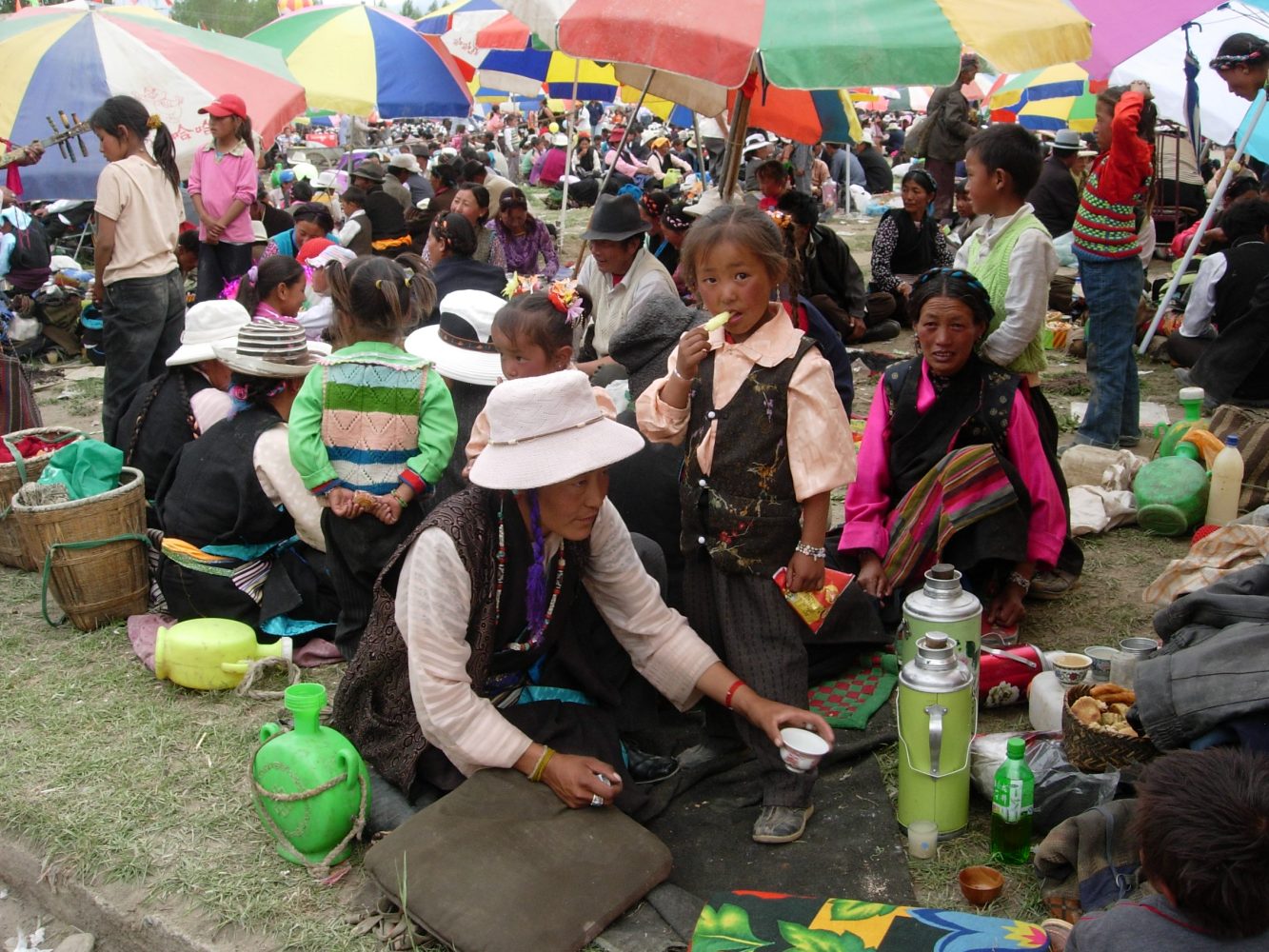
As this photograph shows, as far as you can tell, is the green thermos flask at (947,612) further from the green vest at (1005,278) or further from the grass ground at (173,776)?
the green vest at (1005,278)

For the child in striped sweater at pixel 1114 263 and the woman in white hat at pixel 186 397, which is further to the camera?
the child in striped sweater at pixel 1114 263

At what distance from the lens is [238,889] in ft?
10.00

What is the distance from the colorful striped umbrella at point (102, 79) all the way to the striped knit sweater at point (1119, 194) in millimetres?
5453

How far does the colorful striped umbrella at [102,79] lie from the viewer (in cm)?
758

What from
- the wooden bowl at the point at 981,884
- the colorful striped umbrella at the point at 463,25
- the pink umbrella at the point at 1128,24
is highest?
the colorful striped umbrella at the point at 463,25

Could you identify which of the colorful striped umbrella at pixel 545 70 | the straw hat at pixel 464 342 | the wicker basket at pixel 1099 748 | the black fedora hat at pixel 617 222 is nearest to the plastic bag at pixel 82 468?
the straw hat at pixel 464 342

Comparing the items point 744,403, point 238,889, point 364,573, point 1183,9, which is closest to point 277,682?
point 364,573

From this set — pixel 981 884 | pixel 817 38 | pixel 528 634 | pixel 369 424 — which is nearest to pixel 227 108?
pixel 369 424

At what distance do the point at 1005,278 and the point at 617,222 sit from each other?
202 cm

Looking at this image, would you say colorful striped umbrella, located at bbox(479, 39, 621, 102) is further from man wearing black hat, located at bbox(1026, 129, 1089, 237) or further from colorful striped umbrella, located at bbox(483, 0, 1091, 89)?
colorful striped umbrella, located at bbox(483, 0, 1091, 89)

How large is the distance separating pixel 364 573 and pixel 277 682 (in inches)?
21.0

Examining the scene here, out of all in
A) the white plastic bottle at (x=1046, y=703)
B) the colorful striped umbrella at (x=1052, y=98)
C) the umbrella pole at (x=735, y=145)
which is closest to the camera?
the white plastic bottle at (x=1046, y=703)

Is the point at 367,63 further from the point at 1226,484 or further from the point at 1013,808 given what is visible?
the point at 1013,808

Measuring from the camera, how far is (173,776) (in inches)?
142
